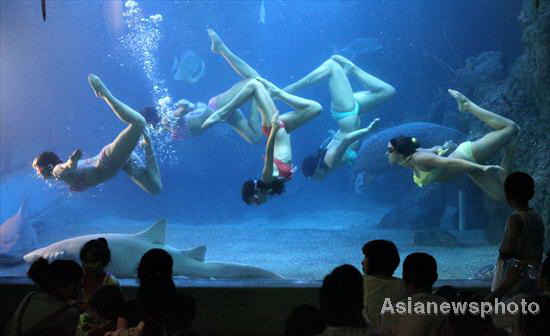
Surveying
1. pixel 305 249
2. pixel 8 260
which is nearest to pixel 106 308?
pixel 8 260

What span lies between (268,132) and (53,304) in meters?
5.04

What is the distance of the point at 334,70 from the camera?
8.53 metres

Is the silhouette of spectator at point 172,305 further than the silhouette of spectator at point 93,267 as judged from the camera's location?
No

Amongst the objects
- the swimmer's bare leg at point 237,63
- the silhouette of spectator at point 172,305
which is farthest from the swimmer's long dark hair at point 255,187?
the silhouette of spectator at point 172,305

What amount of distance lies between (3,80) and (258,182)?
22.3 m

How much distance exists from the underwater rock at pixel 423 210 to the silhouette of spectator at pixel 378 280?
921 cm

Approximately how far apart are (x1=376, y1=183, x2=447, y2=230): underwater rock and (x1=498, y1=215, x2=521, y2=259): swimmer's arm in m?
8.36

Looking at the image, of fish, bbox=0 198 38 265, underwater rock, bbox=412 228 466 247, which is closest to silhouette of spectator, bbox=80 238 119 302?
underwater rock, bbox=412 228 466 247

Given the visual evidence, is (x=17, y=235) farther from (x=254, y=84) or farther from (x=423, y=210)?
(x=423, y=210)

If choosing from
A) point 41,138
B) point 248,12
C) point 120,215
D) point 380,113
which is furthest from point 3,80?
point 380,113

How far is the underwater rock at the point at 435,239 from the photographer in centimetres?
870

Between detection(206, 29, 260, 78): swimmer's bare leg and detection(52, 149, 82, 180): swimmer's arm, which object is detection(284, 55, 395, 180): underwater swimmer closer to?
detection(206, 29, 260, 78): swimmer's bare leg

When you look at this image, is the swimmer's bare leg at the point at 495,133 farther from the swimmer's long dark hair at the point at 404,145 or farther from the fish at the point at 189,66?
the fish at the point at 189,66

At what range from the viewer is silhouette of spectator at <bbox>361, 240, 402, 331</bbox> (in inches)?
109
